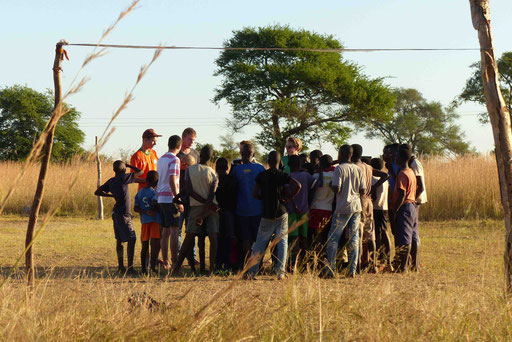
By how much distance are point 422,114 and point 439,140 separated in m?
2.72

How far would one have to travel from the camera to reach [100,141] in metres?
2.59

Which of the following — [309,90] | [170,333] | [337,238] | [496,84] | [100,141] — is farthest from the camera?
[309,90]

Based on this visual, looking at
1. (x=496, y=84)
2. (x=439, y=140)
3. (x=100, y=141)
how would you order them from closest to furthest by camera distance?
(x=100, y=141) → (x=496, y=84) → (x=439, y=140)

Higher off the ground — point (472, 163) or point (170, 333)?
point (472, 163)

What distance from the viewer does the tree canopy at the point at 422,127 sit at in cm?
5344

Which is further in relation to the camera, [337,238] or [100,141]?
[337,238]

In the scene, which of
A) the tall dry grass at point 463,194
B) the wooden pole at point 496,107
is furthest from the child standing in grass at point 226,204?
the tall dry grass at point 463,194

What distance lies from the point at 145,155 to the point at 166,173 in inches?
28.1

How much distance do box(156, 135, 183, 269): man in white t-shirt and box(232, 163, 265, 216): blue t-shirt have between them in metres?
0.72

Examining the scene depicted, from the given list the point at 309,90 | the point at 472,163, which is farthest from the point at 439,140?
the point at 472,163

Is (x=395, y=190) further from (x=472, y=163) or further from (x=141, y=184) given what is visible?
(x=472, y=163)

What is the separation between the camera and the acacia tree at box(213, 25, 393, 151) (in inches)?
1544

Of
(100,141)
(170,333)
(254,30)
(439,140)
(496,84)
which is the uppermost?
(254,30)

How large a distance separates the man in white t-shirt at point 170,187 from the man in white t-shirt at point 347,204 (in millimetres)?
1852
